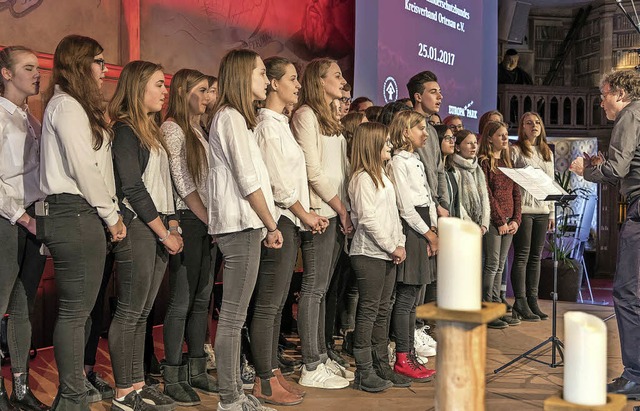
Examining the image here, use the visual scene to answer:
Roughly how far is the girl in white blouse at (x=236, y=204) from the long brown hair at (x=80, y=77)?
17.0 inches

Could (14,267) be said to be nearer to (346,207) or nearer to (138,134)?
(138,134)

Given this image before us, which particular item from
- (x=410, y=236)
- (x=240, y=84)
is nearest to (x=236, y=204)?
(x=240, y=84)

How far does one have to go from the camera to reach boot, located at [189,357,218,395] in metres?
3.65

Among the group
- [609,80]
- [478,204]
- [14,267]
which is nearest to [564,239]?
[478,204]

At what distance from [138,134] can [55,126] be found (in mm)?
350

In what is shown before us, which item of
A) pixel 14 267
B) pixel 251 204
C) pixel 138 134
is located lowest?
pixel 14 267

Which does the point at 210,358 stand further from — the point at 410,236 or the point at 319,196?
the point at 410,236

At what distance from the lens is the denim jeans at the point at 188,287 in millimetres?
3502

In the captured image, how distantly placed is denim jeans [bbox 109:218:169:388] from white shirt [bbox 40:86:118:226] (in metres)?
0.19

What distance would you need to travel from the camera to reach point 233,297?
3.09 m

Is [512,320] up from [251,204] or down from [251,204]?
down

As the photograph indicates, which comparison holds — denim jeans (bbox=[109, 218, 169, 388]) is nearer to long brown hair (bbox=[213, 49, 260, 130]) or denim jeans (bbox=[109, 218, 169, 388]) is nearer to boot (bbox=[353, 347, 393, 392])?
long brown hair (bbox=[213, 49, 260, 130])

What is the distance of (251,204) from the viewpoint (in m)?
3.09

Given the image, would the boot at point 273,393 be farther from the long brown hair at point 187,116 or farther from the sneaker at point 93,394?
the long brown hair at point 187,116
